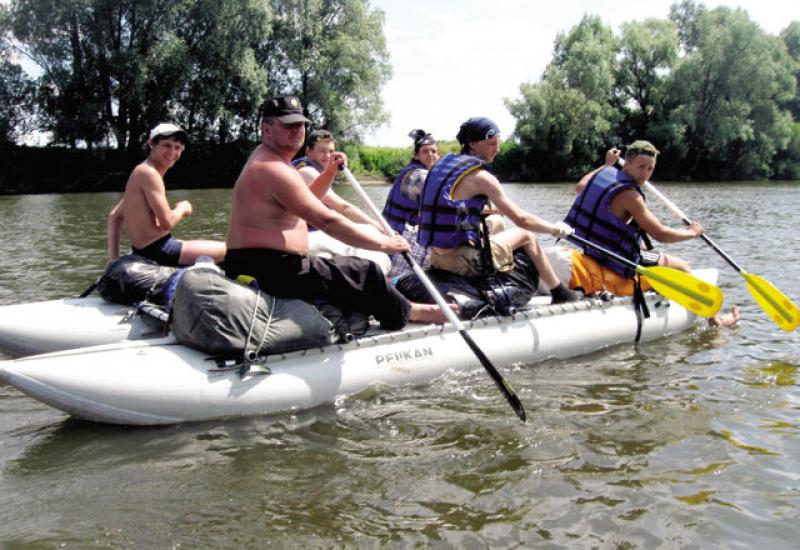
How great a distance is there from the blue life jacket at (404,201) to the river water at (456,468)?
7.91ft

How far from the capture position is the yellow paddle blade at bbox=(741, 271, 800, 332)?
6793mm

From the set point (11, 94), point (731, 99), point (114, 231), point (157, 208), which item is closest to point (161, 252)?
point (157, 208)

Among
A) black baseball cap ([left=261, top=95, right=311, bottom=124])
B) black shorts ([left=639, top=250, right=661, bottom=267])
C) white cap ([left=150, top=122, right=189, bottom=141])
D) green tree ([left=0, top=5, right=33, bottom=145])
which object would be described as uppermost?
green tree ([left=0, top=5, right=33, bottom=145])

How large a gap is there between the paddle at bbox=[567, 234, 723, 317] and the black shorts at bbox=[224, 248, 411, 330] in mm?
2106

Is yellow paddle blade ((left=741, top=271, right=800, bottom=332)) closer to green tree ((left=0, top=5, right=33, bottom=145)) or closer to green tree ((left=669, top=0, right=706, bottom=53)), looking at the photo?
green tree ((left=0, top=5, right=33, bottom=145))

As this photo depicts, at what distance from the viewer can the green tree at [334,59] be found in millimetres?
33875

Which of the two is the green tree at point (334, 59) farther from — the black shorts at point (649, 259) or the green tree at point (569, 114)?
the black shorts at point (649, 259)

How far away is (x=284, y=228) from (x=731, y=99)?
37226 millimetres

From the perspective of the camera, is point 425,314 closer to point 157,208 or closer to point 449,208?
point 449,208

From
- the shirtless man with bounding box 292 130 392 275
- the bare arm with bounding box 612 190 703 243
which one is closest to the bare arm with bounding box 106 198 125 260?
the shirtless man with bounding box 292 130 392 275

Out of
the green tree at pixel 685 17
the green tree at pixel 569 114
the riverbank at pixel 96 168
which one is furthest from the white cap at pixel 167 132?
the green tree at pixel 685 17

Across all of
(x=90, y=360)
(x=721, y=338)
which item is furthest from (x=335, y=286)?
(x=721, y=338)

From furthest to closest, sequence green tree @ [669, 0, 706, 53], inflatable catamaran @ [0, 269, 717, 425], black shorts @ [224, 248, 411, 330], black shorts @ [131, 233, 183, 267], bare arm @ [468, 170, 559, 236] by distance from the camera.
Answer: green tree @ [669, 0, 706, 53] < black shorts @ [131, 233, 183, 267] < bare arm @ [468, 170, 559, 236] < black shorts @ [224, 248, 411, 330] < inflatable catamaran @ [0, 269, 717, 425]

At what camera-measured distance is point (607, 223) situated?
6680 millimetres
